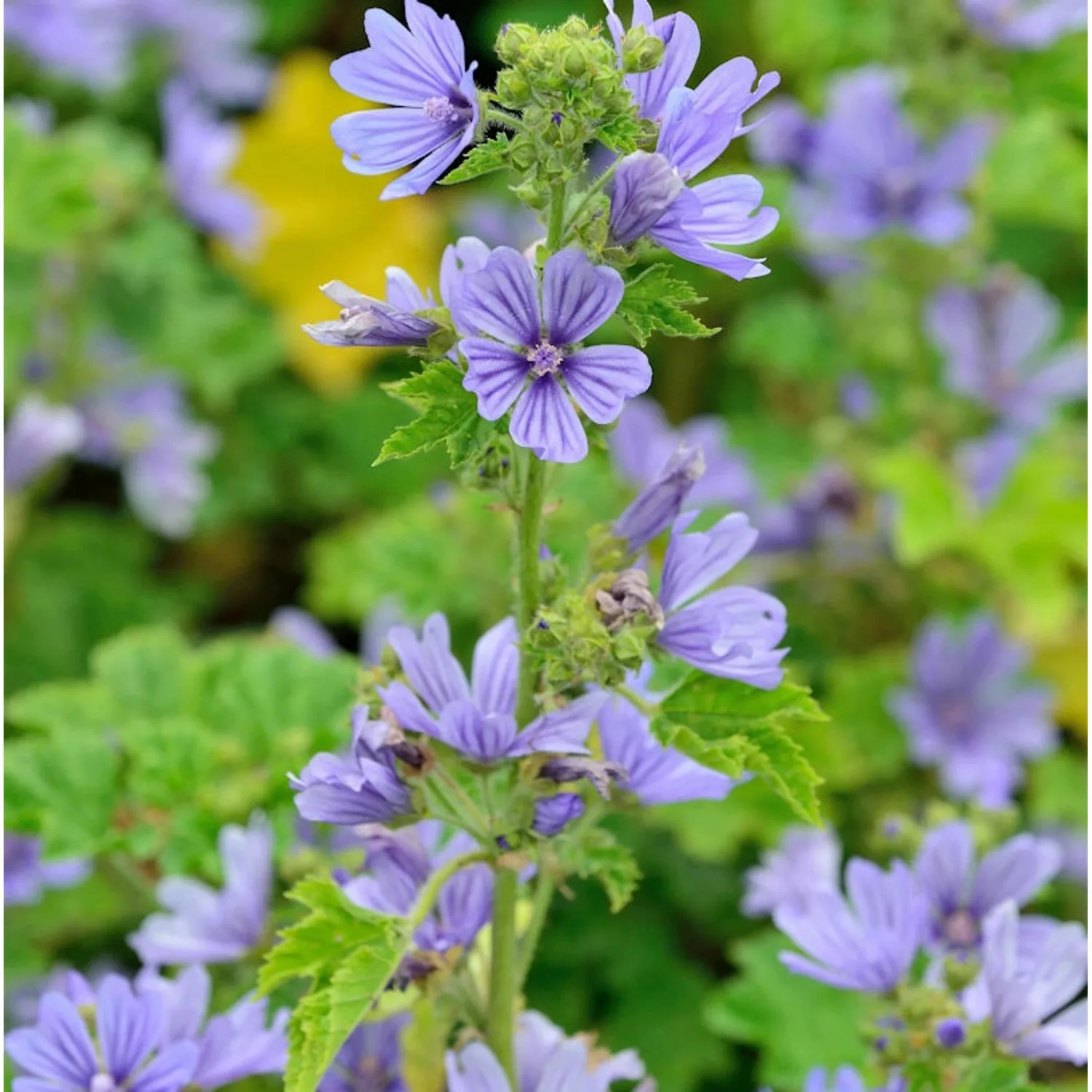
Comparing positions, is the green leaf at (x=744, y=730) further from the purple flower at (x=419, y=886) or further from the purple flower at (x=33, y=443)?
the purple flower at (x=33, y=443)

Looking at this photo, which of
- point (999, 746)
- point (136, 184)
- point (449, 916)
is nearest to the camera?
point (449, 916)

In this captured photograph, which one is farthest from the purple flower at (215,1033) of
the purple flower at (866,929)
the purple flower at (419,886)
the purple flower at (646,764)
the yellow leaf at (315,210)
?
the yellow leaf at (315,210)

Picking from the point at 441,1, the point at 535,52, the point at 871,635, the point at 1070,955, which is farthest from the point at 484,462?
the point at 441,1

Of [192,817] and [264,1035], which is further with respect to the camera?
[192,817]

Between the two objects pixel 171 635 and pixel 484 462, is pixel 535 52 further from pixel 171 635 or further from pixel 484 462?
pixel 171 635

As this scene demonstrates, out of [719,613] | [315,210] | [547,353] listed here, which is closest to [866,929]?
[719,613]

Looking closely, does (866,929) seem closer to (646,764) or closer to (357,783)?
(646,764)
